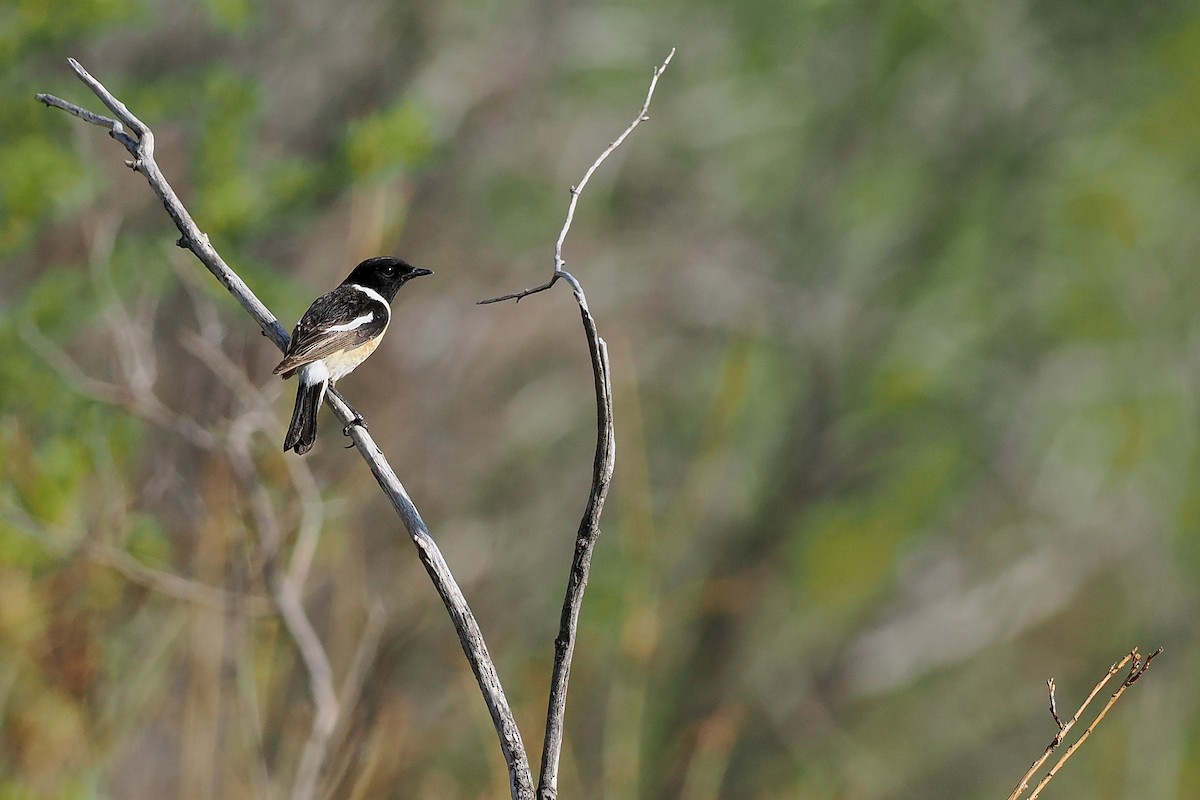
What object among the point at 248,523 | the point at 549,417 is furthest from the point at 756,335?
the point at 248,523

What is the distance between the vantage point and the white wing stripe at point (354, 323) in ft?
13.0

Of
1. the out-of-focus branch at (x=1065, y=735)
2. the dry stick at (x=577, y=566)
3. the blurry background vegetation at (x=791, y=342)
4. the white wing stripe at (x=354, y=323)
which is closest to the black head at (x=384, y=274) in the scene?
the white wing stripe at (x=354, y=323)

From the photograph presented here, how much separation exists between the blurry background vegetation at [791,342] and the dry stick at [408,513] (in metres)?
5.56

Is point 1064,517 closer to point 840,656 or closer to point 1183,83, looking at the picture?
point 840,656

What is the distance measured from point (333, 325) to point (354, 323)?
97 millimetres

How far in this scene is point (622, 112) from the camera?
14484 millimetres

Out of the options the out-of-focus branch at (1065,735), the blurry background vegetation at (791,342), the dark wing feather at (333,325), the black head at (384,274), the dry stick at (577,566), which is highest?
the blurry background vegetation at (791,342)

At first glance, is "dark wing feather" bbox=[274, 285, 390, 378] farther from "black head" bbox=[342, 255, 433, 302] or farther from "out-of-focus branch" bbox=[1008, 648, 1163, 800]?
"out-of-focus branch" bbox=[1008, 648, 1163, 800]

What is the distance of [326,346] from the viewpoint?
387cm

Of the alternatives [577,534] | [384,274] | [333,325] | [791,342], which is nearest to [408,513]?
[577,534]

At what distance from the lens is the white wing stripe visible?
13.0 ft

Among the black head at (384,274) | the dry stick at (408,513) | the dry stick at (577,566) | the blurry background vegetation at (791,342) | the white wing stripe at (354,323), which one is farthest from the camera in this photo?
the blurry background vegetation at (791,342)

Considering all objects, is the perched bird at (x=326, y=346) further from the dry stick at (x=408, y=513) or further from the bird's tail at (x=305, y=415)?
the dry stick at (x=408, y=513)

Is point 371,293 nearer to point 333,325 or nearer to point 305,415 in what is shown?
point 333,325
